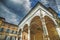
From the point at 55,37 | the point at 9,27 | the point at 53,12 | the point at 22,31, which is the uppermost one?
the point at 53,12

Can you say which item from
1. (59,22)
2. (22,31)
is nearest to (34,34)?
(22,31)

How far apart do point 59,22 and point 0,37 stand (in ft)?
39.4

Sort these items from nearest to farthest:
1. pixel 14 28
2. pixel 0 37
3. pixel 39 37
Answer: pixel 0 37 < pixel 39 37 < pixel 14 28

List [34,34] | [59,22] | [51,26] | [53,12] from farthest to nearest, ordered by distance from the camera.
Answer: [34,34]
[51,26]
[53,12]
[59,22]

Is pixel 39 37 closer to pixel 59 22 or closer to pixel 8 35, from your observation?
pixel 59 22

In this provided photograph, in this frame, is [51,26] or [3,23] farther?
[3,23]

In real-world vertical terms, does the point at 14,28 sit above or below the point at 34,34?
above

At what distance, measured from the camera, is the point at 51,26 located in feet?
46.4

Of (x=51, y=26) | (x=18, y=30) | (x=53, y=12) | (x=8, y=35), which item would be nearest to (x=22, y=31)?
(x=18, y=30)

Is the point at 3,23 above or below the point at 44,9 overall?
below

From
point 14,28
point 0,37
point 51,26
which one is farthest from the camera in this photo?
point 14,28

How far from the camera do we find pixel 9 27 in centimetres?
1823

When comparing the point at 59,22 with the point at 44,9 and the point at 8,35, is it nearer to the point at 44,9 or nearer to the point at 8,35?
the point at 44,9

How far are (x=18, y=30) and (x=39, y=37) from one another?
5913 mm
